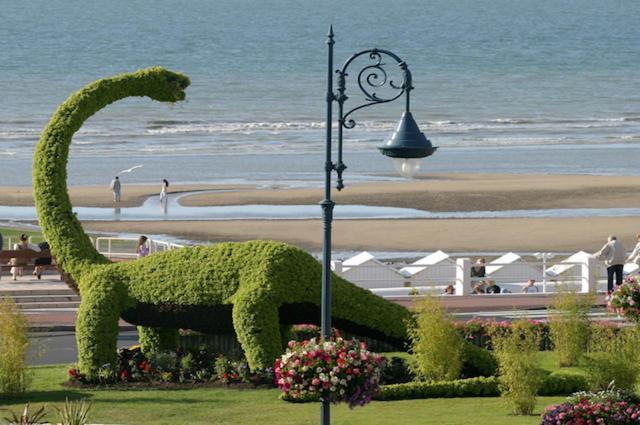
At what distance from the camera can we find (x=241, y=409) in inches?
872

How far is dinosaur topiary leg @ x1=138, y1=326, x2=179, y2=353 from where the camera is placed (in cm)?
2573

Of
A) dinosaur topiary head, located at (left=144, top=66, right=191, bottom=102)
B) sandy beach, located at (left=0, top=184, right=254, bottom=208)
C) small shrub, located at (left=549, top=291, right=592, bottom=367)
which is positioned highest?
dinosaur topiary head, located at (left=144, top=66, right=191, bottom=102)

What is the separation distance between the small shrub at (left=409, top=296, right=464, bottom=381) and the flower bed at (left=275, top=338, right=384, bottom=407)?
461 centimetres

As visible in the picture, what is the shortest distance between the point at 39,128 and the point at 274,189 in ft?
101

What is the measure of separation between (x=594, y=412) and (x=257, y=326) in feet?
23.9

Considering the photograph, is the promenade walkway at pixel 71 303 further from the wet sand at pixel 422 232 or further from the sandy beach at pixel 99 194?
the sandy beach at pixel 99 194

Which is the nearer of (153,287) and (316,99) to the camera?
(153,287)

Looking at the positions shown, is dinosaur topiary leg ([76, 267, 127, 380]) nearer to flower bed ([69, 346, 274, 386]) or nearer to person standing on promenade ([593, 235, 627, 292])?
flower bed ([69, 346, 274, 386])

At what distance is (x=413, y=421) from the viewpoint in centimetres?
2055

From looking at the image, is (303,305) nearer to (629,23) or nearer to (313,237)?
(313,237)

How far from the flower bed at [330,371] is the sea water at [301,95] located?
41.2 meters

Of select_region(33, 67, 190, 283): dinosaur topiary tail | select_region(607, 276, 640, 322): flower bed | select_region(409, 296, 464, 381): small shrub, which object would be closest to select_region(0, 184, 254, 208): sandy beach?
select_region(33, 67, 190, 283): dinosaur topiary tail

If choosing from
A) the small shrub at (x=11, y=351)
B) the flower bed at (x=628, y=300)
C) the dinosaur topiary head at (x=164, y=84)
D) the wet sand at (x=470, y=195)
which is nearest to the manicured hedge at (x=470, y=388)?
the flower bed at (x=628, y=300)

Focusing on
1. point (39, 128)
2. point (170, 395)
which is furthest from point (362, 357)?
point (39, 128)
